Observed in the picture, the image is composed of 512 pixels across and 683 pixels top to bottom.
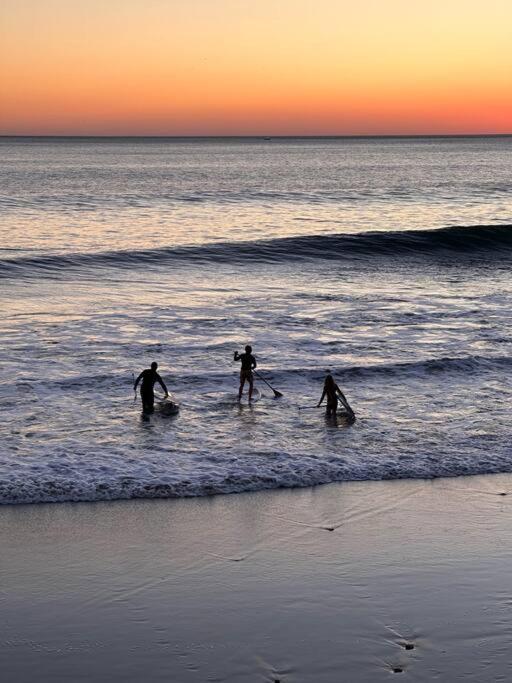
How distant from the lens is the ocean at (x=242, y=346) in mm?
15883

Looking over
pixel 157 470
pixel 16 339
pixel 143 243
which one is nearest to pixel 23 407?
pixel 157 470

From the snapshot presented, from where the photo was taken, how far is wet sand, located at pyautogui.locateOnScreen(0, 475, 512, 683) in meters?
9.27

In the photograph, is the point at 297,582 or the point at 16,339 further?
the point at 16,339

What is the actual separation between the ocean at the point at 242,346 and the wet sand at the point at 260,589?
1478mm

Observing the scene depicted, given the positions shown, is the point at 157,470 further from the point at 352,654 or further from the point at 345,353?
the point at 345,353

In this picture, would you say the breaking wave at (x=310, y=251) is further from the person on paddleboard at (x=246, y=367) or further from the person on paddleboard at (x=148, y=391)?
the person on paddleboard at (x=148, y=391)

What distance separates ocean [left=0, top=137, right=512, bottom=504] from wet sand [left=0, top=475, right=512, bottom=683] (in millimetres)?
1478

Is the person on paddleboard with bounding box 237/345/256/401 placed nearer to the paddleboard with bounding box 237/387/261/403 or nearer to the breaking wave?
the paddleboard with bounding box 237/387/261/403

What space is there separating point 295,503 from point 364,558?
2.47m

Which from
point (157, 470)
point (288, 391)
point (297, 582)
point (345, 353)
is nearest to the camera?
point (297, 582)

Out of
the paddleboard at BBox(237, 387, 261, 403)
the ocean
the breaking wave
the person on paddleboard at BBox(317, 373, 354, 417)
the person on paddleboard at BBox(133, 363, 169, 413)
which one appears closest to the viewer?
the ocean

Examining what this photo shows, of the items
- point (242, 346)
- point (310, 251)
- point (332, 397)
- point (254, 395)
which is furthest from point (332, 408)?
point (310, 251)

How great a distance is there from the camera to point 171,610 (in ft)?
33.7

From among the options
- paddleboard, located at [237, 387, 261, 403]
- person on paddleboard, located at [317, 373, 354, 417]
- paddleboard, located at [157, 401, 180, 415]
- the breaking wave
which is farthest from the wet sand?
the breaking wave
